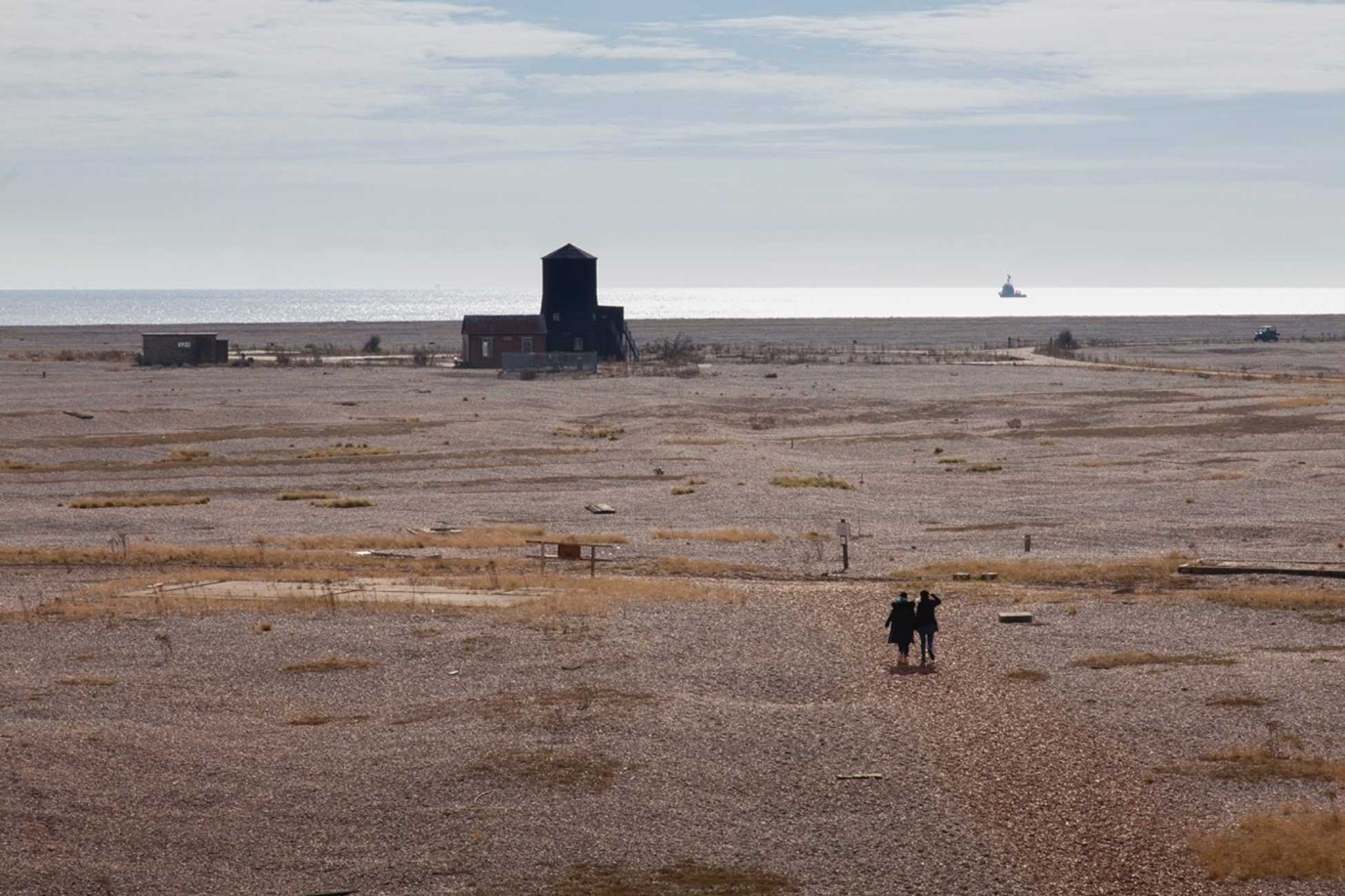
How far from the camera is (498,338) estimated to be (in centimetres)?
12162

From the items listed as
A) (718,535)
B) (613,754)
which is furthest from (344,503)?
(613,754)

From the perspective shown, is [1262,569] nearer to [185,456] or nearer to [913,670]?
[913,670]

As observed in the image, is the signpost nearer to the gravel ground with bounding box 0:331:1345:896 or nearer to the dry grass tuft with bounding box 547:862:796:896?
the gravel ground with bounding box 0:331:1345:896

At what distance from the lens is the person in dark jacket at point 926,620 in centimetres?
2608

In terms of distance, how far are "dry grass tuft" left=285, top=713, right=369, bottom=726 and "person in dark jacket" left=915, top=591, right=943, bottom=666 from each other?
928 centimetres

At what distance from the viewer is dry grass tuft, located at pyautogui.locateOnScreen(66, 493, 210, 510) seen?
162 feet

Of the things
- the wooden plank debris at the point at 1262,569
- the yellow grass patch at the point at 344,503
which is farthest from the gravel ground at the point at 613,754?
the yellow grass patch at the point at 344,503

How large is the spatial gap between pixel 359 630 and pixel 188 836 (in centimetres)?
1164

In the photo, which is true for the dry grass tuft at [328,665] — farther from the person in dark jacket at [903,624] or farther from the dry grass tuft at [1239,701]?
the dry grass tuft at [1239,701]

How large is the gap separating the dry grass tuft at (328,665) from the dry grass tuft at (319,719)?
10.1 ft

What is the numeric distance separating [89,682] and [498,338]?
9792cm

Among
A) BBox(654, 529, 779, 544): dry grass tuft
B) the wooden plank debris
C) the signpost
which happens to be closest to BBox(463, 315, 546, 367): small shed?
BBox(654, 529, 779, 544): dry grass tuft

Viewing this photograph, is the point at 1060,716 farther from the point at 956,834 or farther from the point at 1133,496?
the point at 1133,496

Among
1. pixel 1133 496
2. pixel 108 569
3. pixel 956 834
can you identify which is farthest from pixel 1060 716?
pixel 1133 496
